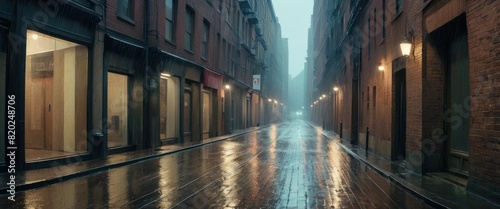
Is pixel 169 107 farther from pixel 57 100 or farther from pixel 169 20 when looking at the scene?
pixel 57 100

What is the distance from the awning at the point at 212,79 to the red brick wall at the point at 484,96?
18885 millimetres

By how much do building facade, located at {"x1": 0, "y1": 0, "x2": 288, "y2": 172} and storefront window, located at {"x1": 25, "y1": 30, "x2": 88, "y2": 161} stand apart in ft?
0.10

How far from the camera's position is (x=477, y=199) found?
24.6ft

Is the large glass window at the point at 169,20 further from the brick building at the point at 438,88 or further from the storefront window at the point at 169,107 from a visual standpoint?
the brick building at the point at 438,88

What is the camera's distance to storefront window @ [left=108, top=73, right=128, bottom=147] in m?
15.9

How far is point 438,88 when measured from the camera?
1072 centimetres

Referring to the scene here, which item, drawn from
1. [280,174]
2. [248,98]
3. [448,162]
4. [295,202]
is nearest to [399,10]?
[448,162]

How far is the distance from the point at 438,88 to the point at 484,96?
3107 mm

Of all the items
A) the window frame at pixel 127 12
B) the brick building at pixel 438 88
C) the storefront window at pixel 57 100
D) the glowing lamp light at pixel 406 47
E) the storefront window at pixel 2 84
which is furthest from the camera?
the window frame at pixel 127 12

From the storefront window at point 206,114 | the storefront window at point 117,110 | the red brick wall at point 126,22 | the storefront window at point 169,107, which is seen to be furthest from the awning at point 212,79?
the storefront window at point 117,110

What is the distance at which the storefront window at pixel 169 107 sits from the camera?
66.8 feet

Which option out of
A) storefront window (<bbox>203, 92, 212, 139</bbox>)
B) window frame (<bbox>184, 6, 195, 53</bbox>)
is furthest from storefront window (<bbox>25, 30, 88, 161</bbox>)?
storefront window (<bbox>203, 92, 212, 139</bbox>)

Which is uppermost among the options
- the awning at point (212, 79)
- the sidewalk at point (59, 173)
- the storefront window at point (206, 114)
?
the awning at point (212, 79)

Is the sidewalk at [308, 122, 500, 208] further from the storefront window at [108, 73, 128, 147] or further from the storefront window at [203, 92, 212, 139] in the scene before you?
the storefront window at [203, 92, 212, 139]
